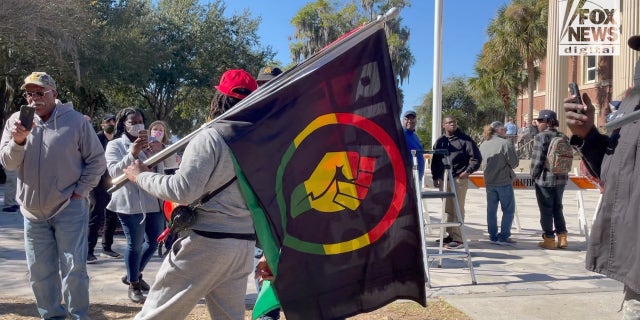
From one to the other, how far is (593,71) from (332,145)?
106 ft

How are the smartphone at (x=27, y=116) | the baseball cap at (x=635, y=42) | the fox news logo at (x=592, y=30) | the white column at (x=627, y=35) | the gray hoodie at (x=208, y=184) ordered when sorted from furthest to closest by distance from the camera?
1. the white column at (x=627, y=35)
2. the fox news logo at (x=592, y=30)
3. the smartphone at (x=27, y=116)
4. the gray hoodie at (x=208, y=184)
5. the baseball cap at (x=635, y=42)

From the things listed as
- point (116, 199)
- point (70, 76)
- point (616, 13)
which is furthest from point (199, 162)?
point (70, 76)

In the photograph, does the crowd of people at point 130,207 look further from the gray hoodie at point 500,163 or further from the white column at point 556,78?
the white column at point 556,78

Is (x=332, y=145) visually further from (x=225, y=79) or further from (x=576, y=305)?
(x=576, y=305)

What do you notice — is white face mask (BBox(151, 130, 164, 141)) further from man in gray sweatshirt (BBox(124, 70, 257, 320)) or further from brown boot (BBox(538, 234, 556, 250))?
brown boot (BBox(538, 234, 556, 250))

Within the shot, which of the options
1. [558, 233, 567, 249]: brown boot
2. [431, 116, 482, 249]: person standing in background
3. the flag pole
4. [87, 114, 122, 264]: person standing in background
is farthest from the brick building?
[87, 114, 122, 264]: person standing in background

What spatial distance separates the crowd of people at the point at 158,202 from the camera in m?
2.42

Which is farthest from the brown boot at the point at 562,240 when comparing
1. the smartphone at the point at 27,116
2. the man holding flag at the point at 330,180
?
the smartphone at the point at 27,116

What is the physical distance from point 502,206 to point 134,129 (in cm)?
576

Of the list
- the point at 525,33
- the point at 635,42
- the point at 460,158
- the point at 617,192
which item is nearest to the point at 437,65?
the point at 460,158

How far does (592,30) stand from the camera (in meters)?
12.7

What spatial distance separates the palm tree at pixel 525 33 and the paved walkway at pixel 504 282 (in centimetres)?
2588

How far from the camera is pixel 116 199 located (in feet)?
17.5

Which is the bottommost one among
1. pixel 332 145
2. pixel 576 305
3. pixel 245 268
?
pixel 576 305
